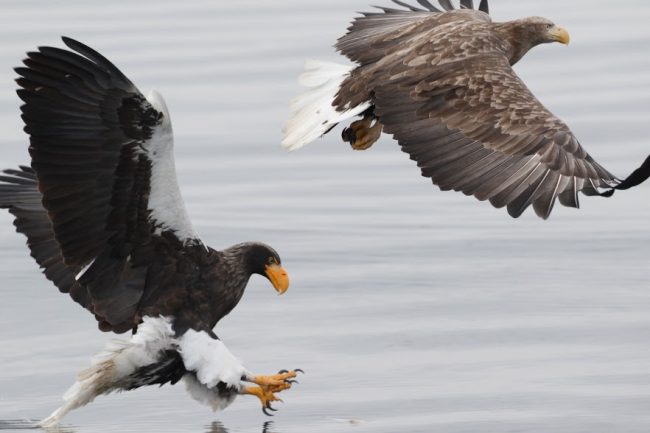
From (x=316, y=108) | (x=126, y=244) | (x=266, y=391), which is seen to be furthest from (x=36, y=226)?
(x=316, y=108)

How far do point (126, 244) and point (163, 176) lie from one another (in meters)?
0.42

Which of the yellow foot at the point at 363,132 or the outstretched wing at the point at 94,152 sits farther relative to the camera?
the yellow foot at the point at 363,132

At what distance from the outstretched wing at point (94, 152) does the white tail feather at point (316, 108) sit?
4.94 feet

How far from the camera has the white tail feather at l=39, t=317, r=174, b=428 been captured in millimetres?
7859

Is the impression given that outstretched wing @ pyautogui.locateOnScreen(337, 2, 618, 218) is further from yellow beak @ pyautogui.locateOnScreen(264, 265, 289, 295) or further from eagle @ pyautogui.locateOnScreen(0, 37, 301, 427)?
eagle @ pyautogui.locateOnScreen(0, 37, 301, 427)

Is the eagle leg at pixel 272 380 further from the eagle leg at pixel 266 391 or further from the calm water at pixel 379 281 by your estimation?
the calm water at pixel 379 281

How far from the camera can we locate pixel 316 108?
956cm

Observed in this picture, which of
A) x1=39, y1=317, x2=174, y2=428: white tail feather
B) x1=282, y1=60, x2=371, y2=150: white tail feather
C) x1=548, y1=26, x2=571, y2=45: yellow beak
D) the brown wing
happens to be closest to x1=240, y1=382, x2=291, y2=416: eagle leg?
x1=39, y1=317, x2=174, y2=428: white tail feather

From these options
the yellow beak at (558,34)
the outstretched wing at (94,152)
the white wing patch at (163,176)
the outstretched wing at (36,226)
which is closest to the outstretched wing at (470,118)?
the yellow beak at (558,34)

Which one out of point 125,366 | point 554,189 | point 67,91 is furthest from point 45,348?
point 554,189

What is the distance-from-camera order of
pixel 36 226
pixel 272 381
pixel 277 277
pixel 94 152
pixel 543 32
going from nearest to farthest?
pixel 94 152 → pixel 272 381 → pixel 277 277 → pixel 36 226 → pixel 543 32

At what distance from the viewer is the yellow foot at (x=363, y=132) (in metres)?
9.81

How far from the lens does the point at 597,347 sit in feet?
28.4

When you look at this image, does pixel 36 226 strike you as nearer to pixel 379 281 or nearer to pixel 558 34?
pixel 379 281
